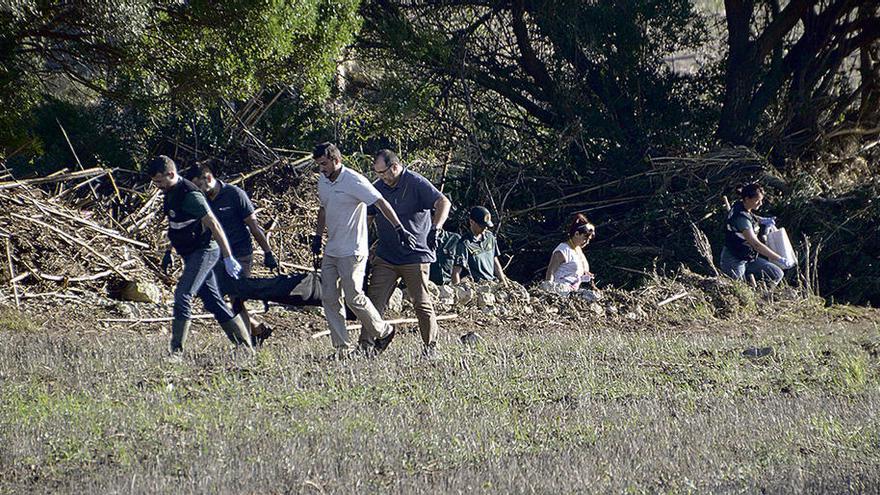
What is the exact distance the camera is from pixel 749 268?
13.8m

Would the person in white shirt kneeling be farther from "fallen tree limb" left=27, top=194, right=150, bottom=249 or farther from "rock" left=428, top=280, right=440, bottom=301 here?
"fallen tree limb" left=27, top=194, right=150, bottom=249

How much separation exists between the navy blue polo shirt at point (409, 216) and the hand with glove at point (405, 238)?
0.04 metres

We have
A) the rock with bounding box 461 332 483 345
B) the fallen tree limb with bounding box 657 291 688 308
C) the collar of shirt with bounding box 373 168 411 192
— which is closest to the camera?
the collar of shirt with bounding box 373 168 411 192

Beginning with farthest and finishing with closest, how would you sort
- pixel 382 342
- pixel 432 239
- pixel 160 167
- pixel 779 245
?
pixel 779 245 → pixel 382 342 → pixel 432 239 → pixel 160 167

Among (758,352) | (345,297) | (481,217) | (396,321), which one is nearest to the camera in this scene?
(345,297)

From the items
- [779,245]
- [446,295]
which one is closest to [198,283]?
[446,295]

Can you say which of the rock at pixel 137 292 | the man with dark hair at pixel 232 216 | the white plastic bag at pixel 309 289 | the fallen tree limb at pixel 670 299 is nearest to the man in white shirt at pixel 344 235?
the white plastic bag at pixel 309 289

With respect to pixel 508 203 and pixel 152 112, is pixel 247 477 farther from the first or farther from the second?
pixel 508 203

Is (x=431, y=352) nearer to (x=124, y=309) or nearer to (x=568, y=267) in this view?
(x=568, y=267)

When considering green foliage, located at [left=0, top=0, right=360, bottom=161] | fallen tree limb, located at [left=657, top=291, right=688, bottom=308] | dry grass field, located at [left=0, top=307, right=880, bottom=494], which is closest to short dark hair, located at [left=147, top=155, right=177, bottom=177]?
dry grass field, located at [left=0, top=307, right=880, bottom=494]

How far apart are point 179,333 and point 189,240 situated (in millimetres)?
789

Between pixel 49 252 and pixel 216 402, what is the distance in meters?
6.22

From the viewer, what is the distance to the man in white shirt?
8.91m

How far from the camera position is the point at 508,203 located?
18.0 m
